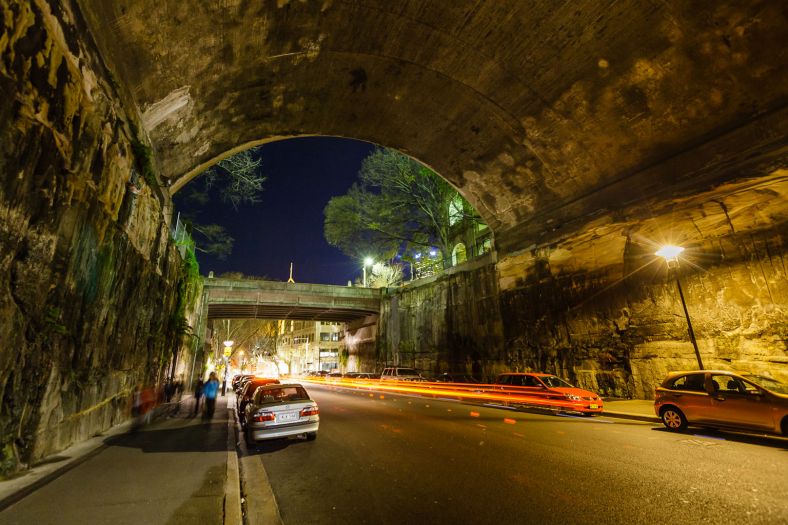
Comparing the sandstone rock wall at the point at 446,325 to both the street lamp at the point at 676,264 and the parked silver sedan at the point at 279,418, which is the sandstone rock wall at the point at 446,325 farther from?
the parked silver sedan at the point at 279,418

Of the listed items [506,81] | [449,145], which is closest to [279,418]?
[506,81]

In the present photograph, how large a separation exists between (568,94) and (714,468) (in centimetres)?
1328

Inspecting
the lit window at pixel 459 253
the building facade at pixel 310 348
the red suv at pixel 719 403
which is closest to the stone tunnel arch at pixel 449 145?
the red suv at pixel 719 403

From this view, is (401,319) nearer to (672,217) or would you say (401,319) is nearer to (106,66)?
(672,217)

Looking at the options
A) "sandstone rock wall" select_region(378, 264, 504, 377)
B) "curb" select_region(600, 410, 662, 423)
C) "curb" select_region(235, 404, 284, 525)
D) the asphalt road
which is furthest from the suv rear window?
"sandstone rock wall" select_region(378, 264, 504, 377)

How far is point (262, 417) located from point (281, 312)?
29863mm

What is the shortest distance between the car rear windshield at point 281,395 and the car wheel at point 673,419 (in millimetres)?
9647

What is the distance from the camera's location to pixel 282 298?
31.3 meters

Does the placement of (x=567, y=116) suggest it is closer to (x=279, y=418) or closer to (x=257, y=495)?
(x=279, y=418)

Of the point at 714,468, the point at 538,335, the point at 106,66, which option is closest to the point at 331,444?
the point at 714,468

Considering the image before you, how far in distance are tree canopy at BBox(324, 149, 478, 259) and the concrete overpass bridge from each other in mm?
5845

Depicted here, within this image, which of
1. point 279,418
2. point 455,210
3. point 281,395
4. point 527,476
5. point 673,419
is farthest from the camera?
point 455,210

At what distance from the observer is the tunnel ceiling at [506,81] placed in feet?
34.4

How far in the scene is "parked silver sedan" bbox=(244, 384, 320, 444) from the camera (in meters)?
8.29
